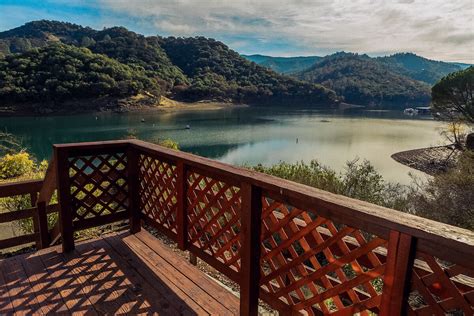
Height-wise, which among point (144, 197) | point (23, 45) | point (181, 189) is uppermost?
point (23, 45)

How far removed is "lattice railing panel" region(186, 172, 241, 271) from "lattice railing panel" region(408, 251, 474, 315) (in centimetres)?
100

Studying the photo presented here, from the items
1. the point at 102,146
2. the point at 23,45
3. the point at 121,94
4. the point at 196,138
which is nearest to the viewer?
the point at 102,146

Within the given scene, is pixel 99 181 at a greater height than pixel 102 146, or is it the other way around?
pixel 102 146

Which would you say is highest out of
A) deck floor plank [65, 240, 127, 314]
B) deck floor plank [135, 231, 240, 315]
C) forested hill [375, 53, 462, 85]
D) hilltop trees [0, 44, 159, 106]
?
forested hill [375, 53, 462, 85]

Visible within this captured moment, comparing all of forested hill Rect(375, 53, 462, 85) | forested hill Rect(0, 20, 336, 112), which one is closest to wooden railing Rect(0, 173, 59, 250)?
forested hill Rect(0, 20, 336, 112)

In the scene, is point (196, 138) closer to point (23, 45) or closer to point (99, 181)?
point (99, 181)

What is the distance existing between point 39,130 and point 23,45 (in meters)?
63.3

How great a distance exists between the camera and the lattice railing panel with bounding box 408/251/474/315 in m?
1.00

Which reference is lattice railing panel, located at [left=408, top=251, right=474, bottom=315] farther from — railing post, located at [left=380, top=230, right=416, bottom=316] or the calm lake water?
the calm lake water

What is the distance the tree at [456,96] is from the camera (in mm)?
23414

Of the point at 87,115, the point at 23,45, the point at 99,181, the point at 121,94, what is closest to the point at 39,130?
the point at 87,115

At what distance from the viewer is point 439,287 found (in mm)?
1206

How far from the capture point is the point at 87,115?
42.1m

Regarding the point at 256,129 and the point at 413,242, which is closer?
the point at 413,242
